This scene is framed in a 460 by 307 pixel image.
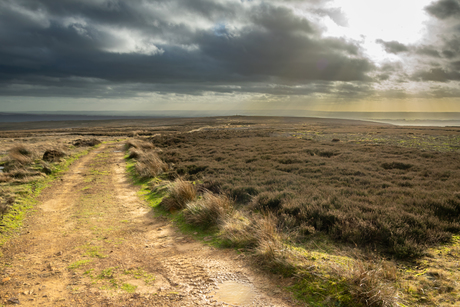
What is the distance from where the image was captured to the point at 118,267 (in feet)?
15.5

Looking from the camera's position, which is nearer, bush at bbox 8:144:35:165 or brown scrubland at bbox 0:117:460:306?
brown scrubland at bbox 0:117:460:306

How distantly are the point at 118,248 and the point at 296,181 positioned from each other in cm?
768

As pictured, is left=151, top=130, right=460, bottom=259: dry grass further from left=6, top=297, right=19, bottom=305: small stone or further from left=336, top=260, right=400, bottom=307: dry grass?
left=6, top=297, right=19, bottom=305: small stone

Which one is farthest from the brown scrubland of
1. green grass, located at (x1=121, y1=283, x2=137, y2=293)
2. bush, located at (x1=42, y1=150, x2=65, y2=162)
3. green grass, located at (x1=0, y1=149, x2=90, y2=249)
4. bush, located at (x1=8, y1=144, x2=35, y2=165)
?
bush, located at (x1=42, y1=150, x2=65, y2=162)

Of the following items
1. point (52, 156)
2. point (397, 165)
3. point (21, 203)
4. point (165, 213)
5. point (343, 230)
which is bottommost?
point (165, 213)

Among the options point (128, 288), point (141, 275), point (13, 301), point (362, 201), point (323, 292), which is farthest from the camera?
point (362, 201)

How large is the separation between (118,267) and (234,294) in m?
2.43

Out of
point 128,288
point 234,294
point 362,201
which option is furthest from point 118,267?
point 362,201

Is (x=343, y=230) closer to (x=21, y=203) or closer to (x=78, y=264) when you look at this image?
(x=78, y=264)

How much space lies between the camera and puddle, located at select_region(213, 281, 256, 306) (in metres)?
3.75

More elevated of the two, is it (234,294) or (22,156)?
(22,156)

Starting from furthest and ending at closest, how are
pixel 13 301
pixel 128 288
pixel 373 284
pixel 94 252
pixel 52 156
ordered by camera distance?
pixel 52 156, pixel 94 252, pixel 128 288, pixel 13 301, pixel 373 284

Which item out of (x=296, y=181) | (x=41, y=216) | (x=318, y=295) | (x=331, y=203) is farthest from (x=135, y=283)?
(x=296, y=181)

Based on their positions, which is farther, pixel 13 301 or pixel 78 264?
pixel 78 264
